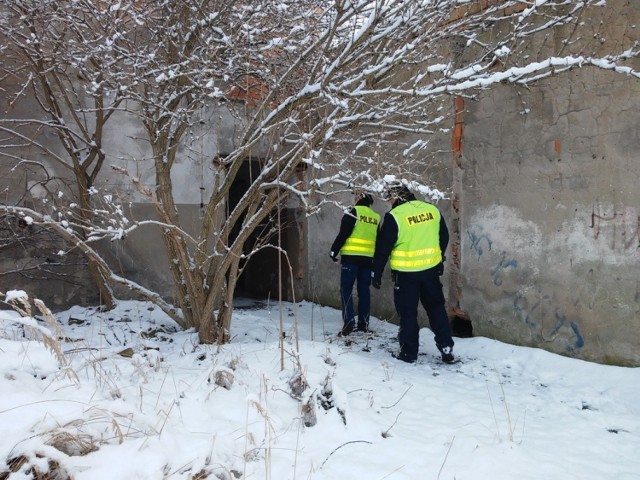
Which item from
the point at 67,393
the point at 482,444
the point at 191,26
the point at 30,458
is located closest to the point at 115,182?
the point at 191,26

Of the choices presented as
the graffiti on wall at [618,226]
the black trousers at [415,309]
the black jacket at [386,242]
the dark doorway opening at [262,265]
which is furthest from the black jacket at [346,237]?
the dark doorway opening at [262,265]

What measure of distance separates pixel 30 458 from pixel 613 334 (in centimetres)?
432

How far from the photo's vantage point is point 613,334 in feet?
14.2

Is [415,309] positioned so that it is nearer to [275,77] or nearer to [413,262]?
[413,262]

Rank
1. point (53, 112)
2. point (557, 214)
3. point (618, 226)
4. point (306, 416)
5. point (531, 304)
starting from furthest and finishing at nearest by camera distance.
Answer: point (53, 112) < point (531, 304) < point (557, 214) < point (618, 226) < point (306, 416)

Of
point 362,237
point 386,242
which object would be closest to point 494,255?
point 386,242

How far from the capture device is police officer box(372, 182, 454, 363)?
192 inches

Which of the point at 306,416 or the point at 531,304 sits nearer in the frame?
the point at 306,416

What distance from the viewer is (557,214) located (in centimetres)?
477

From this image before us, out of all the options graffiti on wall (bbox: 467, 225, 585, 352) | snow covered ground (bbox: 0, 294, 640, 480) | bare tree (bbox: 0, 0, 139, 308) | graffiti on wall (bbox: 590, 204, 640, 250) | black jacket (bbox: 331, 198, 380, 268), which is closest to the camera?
snow covered ground (bbox: 0, 294, 640, 480)

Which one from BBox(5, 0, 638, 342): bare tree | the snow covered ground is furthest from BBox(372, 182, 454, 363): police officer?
BBox(5, 0, 638, 342): bare tree

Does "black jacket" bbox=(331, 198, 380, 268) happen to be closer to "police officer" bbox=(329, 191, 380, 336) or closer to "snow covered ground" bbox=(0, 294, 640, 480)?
"police officer" bbox=(329, 191, 380, 336)

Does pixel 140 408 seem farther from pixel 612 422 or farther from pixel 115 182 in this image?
pixel 115 182

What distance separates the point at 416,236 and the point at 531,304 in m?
1.32
